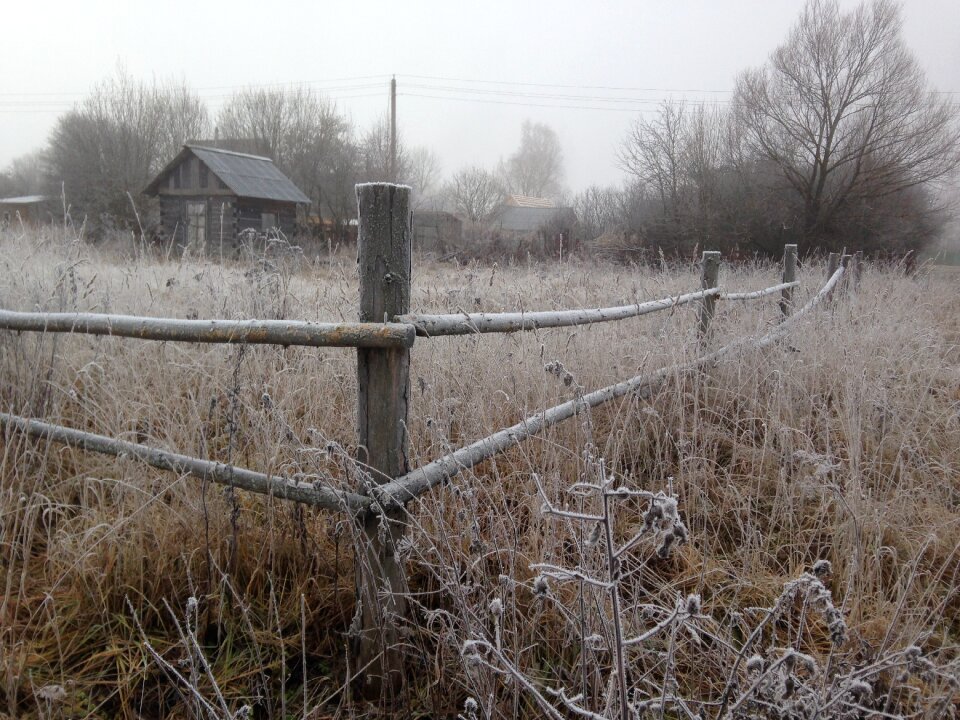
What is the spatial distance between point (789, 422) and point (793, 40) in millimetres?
20052

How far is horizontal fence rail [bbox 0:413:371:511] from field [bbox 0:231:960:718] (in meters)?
0.07

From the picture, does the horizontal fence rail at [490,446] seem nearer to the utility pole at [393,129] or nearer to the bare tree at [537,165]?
the utility pole at [393,129]

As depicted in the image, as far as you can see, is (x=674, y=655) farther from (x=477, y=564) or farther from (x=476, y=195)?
(x=476, y=195)

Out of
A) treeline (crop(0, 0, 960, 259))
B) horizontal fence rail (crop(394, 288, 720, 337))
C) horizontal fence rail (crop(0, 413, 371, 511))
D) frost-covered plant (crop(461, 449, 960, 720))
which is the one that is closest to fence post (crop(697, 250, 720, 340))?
horizontal fence rail (crop(394, 288, 720, 337))

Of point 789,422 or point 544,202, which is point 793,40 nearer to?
point 789,422

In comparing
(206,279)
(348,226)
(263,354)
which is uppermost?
(348,226)

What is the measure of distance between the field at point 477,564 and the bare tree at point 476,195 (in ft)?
91.7

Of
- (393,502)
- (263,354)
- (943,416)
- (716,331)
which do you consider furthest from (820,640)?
(263,354)

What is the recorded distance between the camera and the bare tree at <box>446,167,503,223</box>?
3073cm

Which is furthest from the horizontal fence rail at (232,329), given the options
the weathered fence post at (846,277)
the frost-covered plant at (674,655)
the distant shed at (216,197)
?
the distant shed at (216,197)

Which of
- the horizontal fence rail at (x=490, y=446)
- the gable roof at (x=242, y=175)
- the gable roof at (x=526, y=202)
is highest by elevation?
the gable roof at (x=526, y=202)

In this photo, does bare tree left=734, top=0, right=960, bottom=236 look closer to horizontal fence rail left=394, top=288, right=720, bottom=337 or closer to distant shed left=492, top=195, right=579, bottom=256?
distant shed left=492, top=195, right=579, bottom=256

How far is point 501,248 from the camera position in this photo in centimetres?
2208

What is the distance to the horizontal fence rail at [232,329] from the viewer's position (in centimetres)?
174
